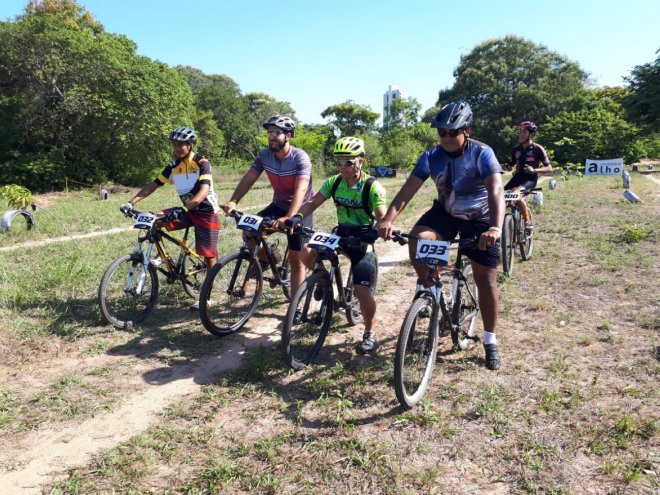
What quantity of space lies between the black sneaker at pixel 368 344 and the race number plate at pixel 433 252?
1.26 m

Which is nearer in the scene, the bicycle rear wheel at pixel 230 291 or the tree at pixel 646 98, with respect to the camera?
the bicycle rear wheel at pixel 230 291

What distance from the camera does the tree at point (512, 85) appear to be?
48.0 meters

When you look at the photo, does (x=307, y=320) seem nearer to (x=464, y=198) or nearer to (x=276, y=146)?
(x=464, y=198)

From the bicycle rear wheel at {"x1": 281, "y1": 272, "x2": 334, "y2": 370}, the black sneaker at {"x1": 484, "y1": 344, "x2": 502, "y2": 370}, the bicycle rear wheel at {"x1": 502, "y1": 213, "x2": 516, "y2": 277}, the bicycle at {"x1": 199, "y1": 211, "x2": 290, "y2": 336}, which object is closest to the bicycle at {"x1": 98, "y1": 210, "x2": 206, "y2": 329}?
the bicycle at {"x1": 199, "y1": 211, "x2": 290, "y2": 336}

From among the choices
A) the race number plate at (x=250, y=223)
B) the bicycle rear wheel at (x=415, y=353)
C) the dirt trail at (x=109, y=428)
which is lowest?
the dirt trail at (x=109, y=428)

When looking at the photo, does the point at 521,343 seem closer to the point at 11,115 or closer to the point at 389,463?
the point at 389,463

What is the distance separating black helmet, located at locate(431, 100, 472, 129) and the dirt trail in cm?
287

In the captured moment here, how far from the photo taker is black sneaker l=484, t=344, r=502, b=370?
14.6 feet

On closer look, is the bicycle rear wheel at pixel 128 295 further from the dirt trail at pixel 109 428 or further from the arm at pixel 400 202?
the arm at pixel 400 202

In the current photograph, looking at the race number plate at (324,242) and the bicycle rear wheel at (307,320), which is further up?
the race number plate at (324,242)

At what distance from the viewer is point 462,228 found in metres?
4.45

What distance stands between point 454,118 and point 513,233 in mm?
4182

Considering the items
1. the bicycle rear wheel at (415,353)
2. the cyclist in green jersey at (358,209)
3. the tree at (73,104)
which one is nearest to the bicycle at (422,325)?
the bicycle rear wheel at (415,353)

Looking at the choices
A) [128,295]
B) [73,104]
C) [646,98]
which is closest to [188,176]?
[128,295]
